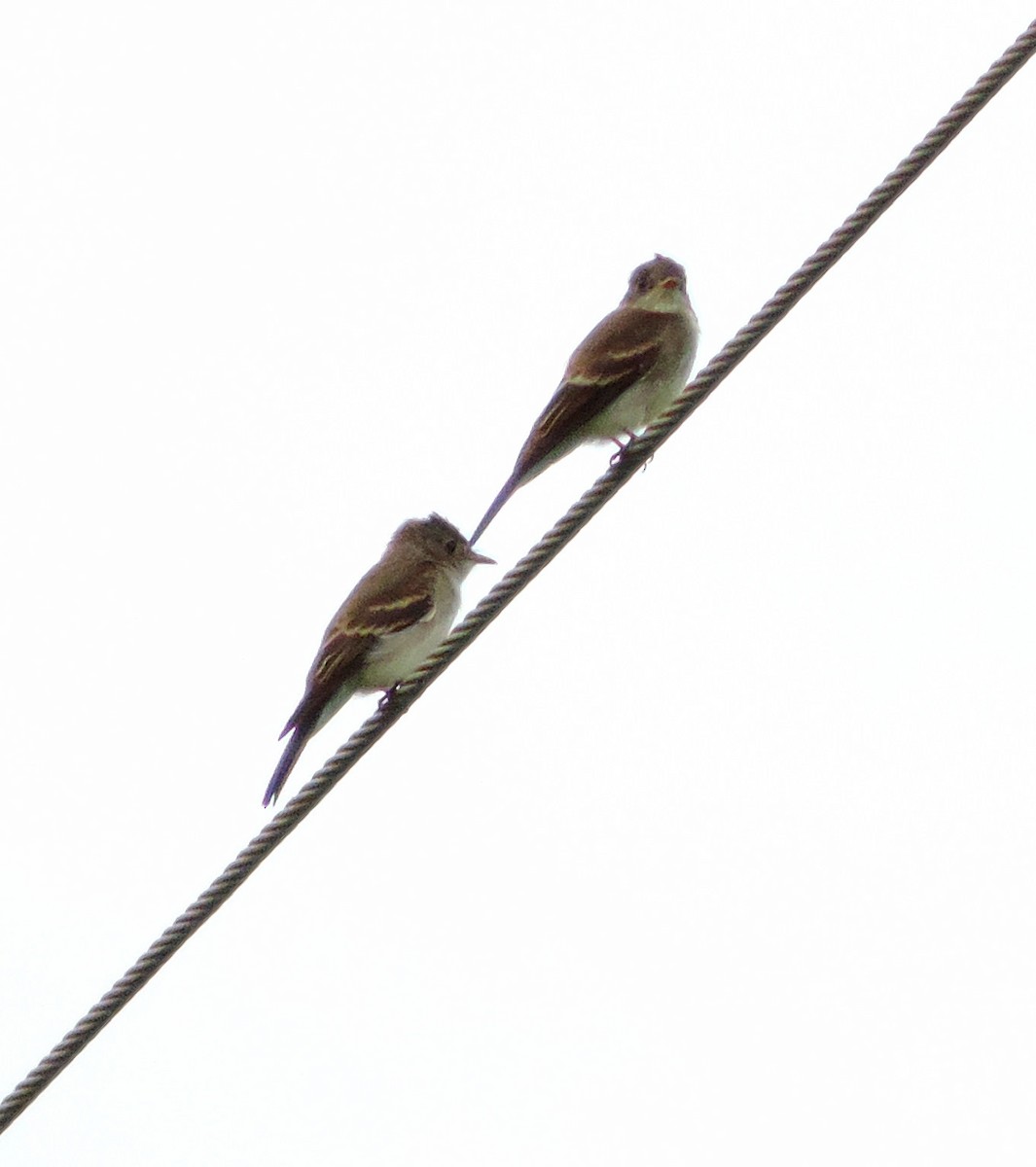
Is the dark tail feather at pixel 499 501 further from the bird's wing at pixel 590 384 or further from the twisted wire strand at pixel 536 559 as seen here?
the twisted wire strand at pixel 536 559

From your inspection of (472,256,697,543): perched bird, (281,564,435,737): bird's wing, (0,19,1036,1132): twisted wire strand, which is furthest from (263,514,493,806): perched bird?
(0,19,1036,1132): twisted wire strand

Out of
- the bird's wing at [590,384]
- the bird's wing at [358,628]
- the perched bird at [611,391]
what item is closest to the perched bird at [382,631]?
the bird's wing at [358,628]

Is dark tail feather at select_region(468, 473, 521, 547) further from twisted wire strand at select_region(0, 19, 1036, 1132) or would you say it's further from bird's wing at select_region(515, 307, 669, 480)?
twisted wire strand at select_region(0, 19, 1036, 1132)

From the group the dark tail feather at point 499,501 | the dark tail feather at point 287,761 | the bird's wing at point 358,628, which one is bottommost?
the dark tail feather at point 287,761

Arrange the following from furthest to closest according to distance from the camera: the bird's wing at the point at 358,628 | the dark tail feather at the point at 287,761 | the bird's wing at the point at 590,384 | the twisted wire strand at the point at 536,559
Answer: the bird's wing at the point at 590,384, the bird's wing at the point at 358,628, the dark tail feather at the point at 287,761, the twisted wire strand at the point at 536,559

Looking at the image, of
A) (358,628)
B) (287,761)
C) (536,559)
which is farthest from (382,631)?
(536,559)

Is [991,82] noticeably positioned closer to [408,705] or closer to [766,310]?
[766,310]

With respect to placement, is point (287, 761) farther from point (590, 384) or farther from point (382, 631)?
point (590, 384)
